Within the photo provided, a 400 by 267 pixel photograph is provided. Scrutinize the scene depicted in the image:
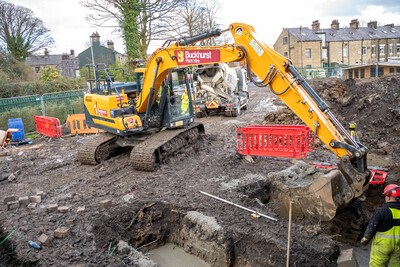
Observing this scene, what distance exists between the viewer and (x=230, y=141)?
10797 millimetres

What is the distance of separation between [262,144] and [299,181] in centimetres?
250

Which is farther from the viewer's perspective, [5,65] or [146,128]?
[5,65]

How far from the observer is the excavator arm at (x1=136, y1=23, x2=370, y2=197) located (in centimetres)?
517

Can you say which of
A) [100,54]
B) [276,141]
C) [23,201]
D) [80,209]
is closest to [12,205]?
[23,201]

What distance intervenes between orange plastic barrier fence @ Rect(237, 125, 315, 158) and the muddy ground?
0.92 feet

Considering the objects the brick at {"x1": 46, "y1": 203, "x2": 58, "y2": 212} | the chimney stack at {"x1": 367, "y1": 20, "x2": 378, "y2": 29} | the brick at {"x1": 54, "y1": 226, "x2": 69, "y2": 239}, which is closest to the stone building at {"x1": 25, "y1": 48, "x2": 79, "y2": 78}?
the brick at {"x1": 46, "y1": 203, "x2": 58, "y2": 212}

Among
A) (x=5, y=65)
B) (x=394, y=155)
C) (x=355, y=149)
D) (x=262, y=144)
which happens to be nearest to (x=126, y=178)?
(x=262, y=144)

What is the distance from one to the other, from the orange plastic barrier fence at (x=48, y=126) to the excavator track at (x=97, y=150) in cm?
512

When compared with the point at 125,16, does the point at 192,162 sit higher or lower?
lower

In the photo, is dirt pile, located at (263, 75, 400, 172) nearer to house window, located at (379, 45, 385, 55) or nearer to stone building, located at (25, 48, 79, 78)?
stone building, located at (25, 48, 79, 78)

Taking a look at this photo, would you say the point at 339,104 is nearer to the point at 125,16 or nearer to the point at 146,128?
the point at 146,128

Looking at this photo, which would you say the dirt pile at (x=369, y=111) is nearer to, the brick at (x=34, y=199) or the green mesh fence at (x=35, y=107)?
the brick at (x=34, y=199)

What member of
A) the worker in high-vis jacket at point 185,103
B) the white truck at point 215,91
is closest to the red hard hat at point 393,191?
the worker in high-vis jacket at point 185,103

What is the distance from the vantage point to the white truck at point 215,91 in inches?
642
